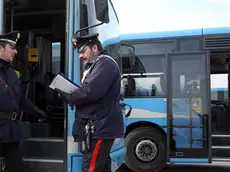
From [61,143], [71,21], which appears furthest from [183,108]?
[71,21]

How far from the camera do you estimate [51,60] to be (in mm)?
5863

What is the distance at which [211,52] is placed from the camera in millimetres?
7102

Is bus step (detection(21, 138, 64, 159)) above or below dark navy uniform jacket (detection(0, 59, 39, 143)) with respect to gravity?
below

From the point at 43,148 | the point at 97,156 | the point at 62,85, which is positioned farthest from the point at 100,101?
the point at 43,148

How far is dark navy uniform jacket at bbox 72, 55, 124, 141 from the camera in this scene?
2736 millimetres

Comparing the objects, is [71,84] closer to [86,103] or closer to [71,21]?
[86,103]

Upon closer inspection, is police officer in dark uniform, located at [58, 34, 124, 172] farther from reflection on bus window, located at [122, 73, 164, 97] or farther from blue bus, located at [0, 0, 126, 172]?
reflection on bus window, located at [122, 73, 164, 97]

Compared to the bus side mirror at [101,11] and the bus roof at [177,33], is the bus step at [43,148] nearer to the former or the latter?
the bus side mirror at [101,11]

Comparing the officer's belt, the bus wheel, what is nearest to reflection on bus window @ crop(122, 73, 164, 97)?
the bus wheel

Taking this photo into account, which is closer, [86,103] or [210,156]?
[86,103]

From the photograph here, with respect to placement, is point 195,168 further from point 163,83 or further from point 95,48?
point 95,48

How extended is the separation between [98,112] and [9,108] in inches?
39.3

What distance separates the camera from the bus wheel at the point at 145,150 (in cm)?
694

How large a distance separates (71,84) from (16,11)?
3.29m
